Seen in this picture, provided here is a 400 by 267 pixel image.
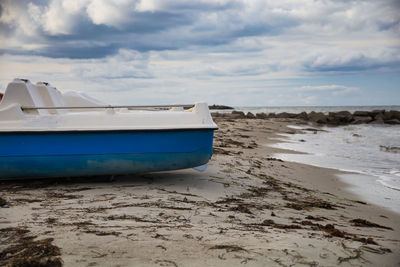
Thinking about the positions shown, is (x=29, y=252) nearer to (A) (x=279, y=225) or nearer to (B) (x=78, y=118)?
(A) (x=279, y=225)

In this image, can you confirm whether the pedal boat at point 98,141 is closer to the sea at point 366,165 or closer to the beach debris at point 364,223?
the beach debris at point 364,223

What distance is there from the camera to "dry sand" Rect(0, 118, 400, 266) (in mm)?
2625

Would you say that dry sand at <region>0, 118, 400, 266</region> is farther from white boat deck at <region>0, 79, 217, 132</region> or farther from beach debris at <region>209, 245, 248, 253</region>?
white boat deck at <region>0, 79, 217, 132</region>

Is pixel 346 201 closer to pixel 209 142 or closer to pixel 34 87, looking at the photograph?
pixel 209 142

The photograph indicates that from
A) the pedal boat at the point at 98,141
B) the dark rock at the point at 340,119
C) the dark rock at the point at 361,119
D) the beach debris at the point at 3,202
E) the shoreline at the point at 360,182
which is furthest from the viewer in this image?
the dark rock at the point at 361,119

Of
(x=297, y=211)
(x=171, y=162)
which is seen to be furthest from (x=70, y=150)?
(x=297, y=211)

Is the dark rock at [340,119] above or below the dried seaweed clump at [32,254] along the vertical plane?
above

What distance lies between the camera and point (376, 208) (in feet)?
17.0

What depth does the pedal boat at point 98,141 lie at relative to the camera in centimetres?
500

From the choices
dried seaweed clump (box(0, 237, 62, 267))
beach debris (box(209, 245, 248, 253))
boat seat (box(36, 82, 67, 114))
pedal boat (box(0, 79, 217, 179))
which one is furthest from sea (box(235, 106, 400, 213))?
boat seat (box(36, 82, 67, 114))

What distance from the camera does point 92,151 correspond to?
198 inches

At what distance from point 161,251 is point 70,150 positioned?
2.88 metres

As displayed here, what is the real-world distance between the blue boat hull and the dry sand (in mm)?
243

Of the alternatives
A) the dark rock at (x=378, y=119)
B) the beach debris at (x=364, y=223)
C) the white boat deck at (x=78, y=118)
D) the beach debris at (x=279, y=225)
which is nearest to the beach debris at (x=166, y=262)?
the beach debris at (x=279, y=225)
